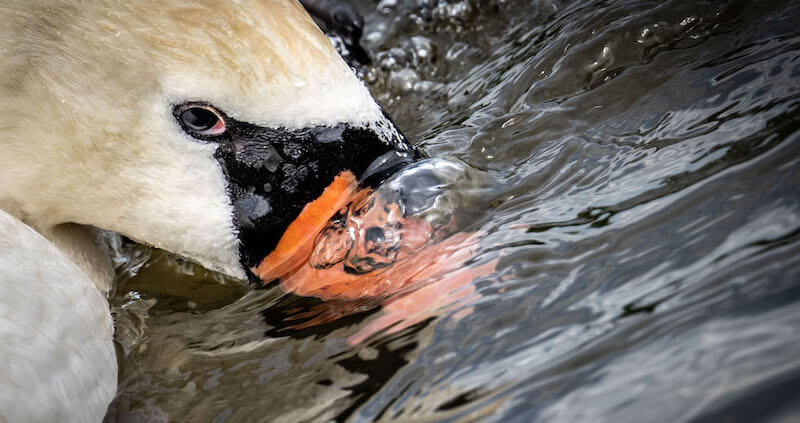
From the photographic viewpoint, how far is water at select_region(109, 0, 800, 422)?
1189 millimetres

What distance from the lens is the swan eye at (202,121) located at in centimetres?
211

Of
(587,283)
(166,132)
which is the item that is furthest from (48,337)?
(587,283)

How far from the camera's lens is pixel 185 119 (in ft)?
6.98

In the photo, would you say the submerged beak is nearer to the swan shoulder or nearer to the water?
the water

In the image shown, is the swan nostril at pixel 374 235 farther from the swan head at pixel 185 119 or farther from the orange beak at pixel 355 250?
the swan head at pixel 185 119

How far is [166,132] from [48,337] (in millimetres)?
671

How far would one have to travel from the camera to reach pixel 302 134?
2.07 meters

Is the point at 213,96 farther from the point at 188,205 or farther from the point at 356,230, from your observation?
the point at 356,230

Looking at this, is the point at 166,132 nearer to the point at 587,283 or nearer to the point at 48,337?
the point at 48,337

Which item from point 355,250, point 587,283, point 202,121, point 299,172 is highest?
point 202,121

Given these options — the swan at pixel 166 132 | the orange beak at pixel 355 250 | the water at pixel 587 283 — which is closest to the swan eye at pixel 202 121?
the swan at pixel 166 132

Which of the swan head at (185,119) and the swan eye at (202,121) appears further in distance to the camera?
the swan eye at (202,121)

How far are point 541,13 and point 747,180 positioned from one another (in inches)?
90.9

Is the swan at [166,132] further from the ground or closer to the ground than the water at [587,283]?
further from the ground
